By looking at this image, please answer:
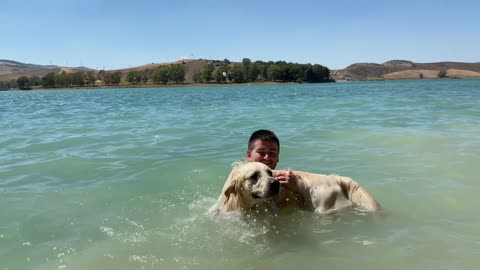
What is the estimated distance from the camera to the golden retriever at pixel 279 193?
17.8ft

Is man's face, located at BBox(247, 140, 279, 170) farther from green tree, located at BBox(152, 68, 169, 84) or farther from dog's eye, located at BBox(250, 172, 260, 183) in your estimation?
green tree, located at BBox(152, 68, 169, 84)

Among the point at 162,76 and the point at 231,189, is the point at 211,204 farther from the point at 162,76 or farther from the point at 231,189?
the point at 162,76

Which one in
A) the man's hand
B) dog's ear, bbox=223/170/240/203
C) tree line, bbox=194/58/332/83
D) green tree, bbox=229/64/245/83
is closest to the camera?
dog's ear, bbox=223/170/240/203

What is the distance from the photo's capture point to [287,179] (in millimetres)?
5855

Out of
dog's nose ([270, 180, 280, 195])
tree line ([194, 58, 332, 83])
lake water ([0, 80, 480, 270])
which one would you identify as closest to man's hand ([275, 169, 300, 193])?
dog's nose ([270, 180, 280, 195])

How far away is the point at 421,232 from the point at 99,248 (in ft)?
12.7

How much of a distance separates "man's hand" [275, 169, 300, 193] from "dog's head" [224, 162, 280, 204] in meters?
0.21

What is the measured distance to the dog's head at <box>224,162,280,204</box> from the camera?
17.6 feet

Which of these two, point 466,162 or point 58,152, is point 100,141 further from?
point 466,162

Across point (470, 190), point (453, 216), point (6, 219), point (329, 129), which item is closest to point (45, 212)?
point (6, 219)

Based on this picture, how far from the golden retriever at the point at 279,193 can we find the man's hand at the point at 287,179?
3.1 inches

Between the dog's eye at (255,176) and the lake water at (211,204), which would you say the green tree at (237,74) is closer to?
the lake water at (211,204)

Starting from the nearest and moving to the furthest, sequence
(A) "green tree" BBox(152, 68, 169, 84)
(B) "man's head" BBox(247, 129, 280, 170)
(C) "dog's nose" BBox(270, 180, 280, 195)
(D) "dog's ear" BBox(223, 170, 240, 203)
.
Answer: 1. (C) "dog's nose" BBox(270, 180, 280, 195)
2. (D) "dog's ear" BBox(223, 170, 240, 203)
3. (B) "man's head" BBox(247, 129, 280, 170)
4. (A) "green tree" BBox(152, 68, 169, 84)

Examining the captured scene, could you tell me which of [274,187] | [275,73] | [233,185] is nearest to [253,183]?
[274,187]
